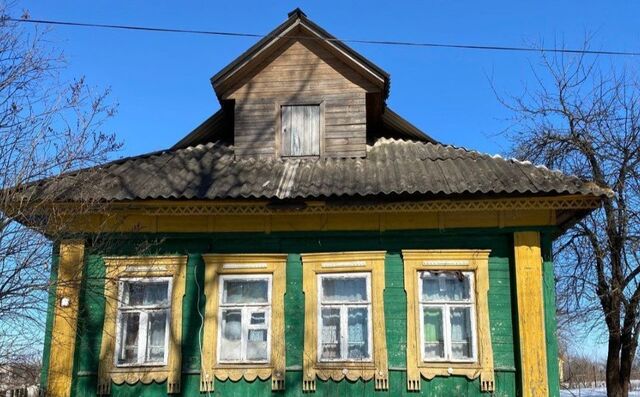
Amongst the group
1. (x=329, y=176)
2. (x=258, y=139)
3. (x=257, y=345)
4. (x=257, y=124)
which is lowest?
(x=257, y=345)

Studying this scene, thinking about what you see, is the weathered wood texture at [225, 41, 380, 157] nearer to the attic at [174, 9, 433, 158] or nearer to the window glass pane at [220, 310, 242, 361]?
the attic at [174, 9, 433, 158]

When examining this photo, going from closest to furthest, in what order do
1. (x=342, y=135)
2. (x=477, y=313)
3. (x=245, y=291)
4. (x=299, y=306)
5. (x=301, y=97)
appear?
(x=477, y=313), (x=299, y=306), (x=245, y=291), (x=342, y=135), (x=301, y=97)

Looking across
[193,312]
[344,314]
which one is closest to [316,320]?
[344,314]

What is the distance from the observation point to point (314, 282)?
30.2 ft

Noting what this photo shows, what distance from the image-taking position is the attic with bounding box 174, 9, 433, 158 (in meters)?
10.6

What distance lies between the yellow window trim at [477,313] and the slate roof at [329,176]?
998 mm

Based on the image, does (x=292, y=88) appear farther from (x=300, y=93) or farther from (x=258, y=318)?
(x=258, y=318)

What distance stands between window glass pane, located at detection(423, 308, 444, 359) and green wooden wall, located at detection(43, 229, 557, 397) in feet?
1.02

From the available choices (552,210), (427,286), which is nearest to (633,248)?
(552,210)

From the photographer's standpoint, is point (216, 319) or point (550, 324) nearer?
point (550, 324)

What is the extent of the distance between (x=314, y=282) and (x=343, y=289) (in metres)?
0.43

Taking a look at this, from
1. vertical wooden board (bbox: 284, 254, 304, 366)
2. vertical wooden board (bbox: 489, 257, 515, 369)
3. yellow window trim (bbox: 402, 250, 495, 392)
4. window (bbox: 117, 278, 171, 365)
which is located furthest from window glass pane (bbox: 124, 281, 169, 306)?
vertical wooden board (bbox: 489, 257, 515, 369)

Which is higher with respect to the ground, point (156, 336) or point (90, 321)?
point (90, 321)

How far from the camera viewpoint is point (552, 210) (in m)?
9.16
